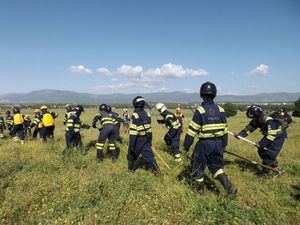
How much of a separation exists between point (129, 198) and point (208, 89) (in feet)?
9.05

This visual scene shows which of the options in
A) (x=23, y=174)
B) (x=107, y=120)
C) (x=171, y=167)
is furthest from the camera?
(x=107, y=120)

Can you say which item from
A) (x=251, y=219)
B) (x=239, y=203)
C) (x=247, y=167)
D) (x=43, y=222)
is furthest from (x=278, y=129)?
(x=43, y=222)

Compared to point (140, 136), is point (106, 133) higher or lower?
lower

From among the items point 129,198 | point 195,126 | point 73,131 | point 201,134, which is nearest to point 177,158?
point 201,134

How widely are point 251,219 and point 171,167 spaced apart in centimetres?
380

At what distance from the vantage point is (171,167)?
8281mm

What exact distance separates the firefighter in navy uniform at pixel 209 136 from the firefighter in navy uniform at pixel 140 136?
1.81m

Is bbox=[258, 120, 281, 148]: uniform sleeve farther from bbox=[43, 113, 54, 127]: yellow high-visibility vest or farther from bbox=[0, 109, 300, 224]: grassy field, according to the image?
bbox=[43, 113, 54, 127]: yellow high-visibility vest

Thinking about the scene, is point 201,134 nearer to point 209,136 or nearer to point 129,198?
point 209,136

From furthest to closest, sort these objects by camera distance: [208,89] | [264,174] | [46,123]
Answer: [46,123], [264,174], [208,89]

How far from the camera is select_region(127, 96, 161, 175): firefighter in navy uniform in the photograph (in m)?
7.39

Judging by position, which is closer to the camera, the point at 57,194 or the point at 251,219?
the point at 251,219

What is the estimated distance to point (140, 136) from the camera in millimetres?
7477

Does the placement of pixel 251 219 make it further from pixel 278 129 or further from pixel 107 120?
pixel 107 120
